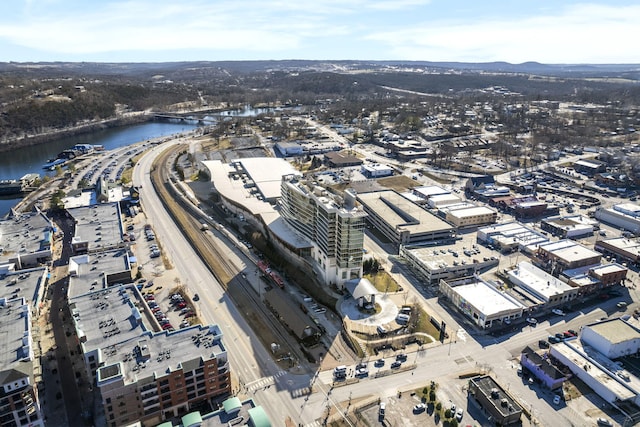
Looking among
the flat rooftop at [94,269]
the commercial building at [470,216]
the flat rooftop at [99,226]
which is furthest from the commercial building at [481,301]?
the flat rooftop at [99,226]

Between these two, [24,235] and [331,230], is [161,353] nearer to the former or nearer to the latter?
[331,230]

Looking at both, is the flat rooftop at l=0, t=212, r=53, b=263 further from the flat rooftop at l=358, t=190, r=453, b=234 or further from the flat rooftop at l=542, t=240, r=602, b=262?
the flat rooftop at l=542, t=240, r=602, b=262

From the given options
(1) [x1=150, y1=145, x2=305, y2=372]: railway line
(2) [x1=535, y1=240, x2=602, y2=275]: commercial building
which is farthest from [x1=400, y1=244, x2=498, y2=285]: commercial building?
(1) [x1=150, y1=145, x2=305, y2=372]: railway line

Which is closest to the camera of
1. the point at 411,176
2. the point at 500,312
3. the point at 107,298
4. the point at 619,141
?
the point at 107,298

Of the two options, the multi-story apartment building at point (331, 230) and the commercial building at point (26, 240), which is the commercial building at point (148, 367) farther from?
the commercial building at point (26, 240)

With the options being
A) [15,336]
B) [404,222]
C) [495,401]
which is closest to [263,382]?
[495,401]

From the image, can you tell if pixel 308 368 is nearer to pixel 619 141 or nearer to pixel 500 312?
pixel 500 312

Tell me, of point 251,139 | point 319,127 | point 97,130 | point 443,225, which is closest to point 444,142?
point 319,127

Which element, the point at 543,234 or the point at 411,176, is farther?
the point at 411,176
